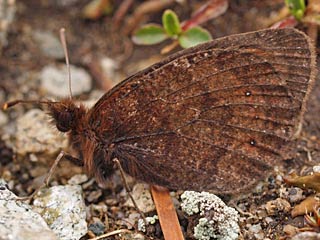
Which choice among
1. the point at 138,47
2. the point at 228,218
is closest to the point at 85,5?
the point at 138,47

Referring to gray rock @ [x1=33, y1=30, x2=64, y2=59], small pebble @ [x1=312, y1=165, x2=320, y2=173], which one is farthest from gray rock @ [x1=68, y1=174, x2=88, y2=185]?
small pebble @ [x1=312, y1=165, x2=320, y2=173]

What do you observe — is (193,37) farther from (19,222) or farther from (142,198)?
(19,222)

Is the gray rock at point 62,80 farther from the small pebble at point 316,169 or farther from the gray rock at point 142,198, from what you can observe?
the small pebble at point 316,169

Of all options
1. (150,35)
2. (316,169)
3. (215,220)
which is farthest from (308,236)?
(150,35)

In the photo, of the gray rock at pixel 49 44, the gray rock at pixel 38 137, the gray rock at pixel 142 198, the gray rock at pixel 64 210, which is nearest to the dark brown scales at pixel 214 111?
the gray rock at pixel 142 198

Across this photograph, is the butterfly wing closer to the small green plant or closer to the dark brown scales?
the dark brown scales
